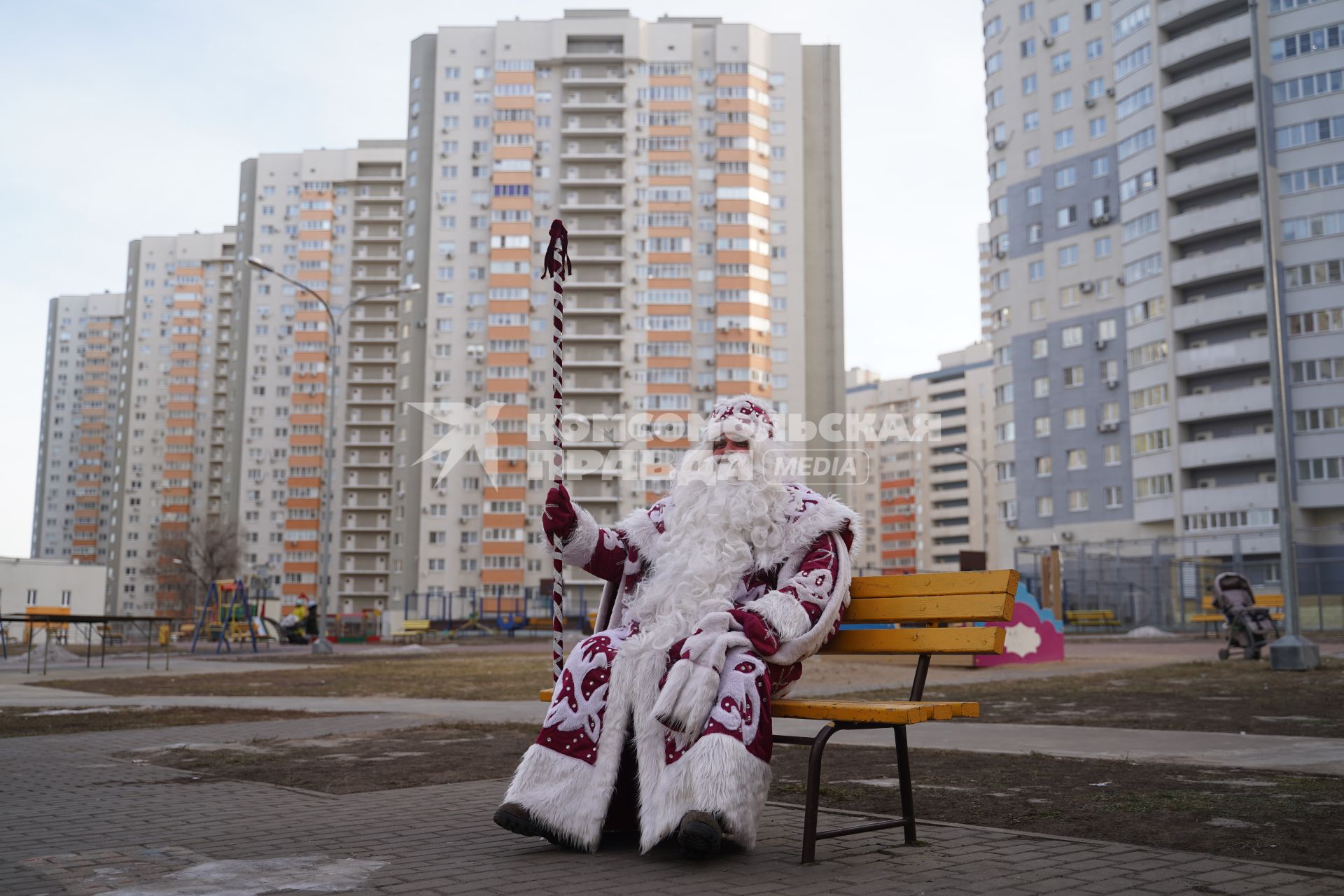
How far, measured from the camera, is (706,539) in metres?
4.89

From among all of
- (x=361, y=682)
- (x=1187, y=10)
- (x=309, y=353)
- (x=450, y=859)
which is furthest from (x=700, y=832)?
(x=309, y=353)

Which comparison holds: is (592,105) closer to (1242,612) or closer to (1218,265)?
(1218,265)

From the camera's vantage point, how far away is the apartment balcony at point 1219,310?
174ft

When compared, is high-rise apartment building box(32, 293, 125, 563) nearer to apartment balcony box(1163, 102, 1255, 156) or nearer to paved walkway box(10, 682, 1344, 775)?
apartment balcony box(1163, 102, 1255, 156)

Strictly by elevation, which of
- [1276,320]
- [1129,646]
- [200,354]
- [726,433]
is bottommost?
[1129,646]

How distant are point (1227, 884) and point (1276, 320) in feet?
46.9

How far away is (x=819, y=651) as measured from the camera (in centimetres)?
486

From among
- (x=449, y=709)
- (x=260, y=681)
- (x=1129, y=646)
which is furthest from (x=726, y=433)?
(x=1129, y=646)

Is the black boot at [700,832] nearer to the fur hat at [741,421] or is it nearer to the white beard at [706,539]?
the white beard at [706,539]

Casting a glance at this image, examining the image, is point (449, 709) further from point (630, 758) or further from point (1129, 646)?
point (1129, 646)

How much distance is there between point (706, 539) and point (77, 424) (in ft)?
543

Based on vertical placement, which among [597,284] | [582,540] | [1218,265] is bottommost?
[582,540]

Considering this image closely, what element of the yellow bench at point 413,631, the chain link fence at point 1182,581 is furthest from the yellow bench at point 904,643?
the yellow bench at point 413,631

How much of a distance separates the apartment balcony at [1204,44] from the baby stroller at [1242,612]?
148 feet
